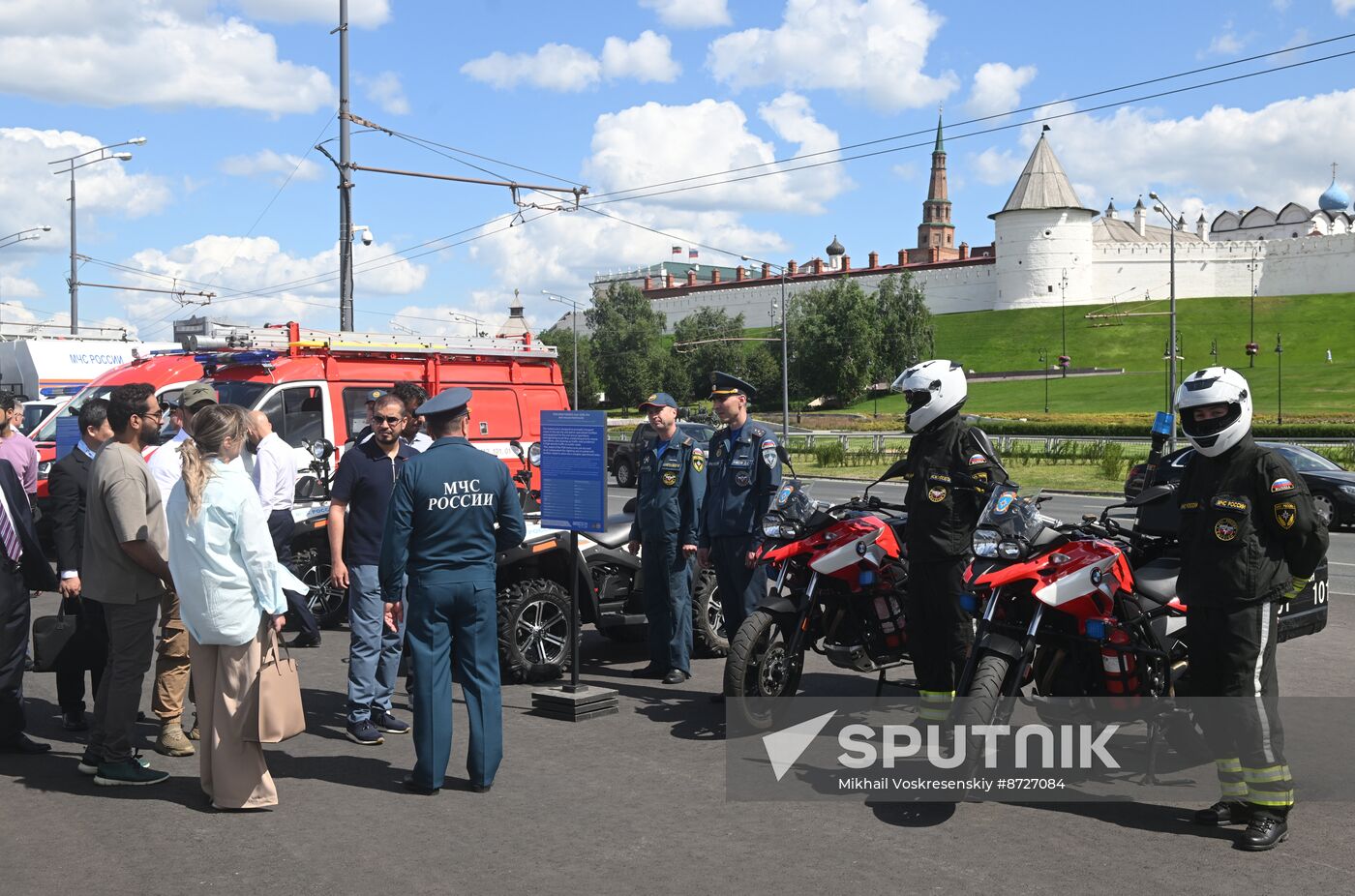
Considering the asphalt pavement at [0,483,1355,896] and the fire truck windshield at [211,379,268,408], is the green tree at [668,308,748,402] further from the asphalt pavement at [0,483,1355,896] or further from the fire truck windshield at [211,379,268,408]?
the asphalt pavement at [0,483,1355,896]

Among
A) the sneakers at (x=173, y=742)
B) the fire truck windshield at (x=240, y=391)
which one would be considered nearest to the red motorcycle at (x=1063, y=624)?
the sneakers at (x=173, y=742)

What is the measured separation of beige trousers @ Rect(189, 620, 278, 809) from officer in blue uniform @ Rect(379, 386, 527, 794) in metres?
0.66

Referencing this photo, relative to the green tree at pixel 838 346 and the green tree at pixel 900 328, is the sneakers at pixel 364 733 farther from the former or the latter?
the green tree at pixel 900 328

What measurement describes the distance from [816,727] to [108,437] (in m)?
4.22

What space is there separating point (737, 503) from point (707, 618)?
1647 mm

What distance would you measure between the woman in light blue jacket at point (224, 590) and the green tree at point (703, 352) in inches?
3228

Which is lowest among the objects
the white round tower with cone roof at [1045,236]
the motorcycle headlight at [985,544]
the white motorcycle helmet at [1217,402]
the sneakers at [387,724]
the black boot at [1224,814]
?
the sneakers at [387,724]

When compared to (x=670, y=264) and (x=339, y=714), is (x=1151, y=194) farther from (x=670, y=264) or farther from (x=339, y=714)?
(x=670, y=264)

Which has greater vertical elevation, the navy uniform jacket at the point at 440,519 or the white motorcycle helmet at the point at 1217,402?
the white motorcycle helmet at the point at 1217,402

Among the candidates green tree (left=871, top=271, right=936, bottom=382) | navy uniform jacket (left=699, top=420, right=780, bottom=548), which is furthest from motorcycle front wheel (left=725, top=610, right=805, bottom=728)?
green tree (left=871, top=271, right=936, bottom=382)

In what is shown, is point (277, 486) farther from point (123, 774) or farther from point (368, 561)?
point (123, 774)

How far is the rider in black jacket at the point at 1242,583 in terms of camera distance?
5.06 m

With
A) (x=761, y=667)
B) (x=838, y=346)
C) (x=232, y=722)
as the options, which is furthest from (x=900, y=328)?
(x=232, y=722)

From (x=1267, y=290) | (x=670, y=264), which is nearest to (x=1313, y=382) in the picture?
(x=1267, y=290)
